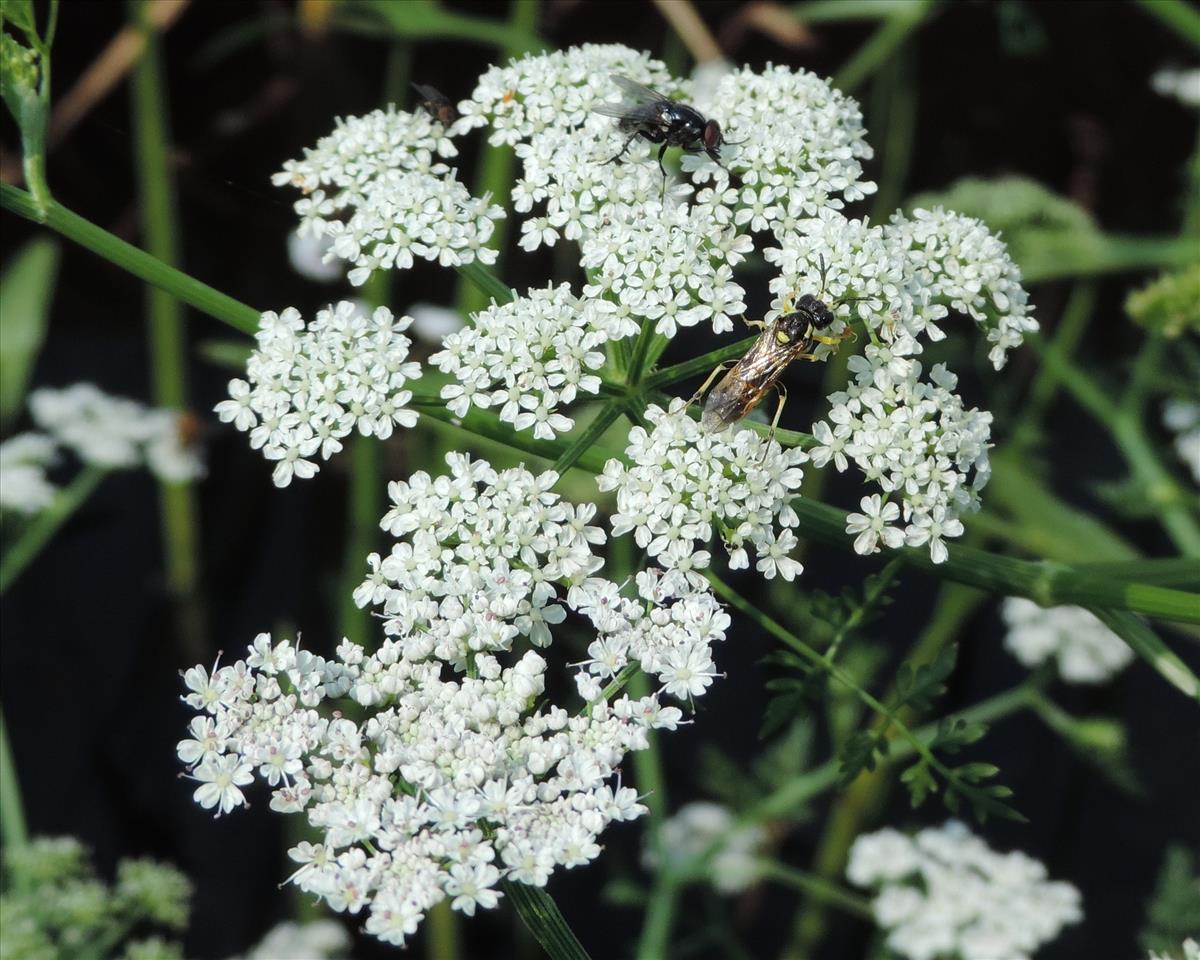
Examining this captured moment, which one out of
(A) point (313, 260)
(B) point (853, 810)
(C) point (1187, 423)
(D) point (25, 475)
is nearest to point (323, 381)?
(D) point (25, 475)

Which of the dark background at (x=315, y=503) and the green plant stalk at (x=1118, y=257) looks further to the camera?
the dark background at (x=315, y=503)

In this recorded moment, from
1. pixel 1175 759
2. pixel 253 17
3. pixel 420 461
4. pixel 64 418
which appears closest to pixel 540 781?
pixel 420 461

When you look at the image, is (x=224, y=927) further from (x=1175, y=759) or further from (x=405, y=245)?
(x=1175, y=759)

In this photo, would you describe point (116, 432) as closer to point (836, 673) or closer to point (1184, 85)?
point (836, 673)

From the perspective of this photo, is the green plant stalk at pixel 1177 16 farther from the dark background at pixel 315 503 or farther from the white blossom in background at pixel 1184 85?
the white blossom in background at pixel 1184 85

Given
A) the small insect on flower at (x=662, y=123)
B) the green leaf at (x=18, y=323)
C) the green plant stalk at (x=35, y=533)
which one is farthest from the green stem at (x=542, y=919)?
the green leaf at (x=18, y=323)

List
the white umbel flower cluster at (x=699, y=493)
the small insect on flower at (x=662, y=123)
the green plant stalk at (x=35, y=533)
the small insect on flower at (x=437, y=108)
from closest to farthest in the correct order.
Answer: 1. the white umbel flower cluster at (x=699, y=493)
2. the small insect on flower at (x=662, y=123)
3. the small insect on flower at (x=437, y=108)
4. the green plant stalk at (x=35, y=533)
